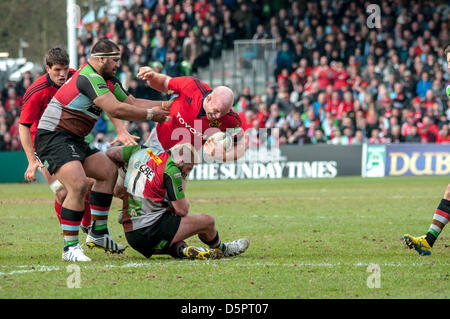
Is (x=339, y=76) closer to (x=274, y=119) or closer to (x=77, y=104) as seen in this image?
(x=274, y=119)

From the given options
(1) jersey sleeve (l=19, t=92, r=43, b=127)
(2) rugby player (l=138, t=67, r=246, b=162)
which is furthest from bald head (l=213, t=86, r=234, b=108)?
(1) jersey sleeve (l=19, t=92, r=43, b=127)

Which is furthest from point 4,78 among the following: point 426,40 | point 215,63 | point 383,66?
point 426,40

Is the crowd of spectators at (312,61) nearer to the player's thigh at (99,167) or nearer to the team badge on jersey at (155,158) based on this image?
the player's thigh at (99,167)

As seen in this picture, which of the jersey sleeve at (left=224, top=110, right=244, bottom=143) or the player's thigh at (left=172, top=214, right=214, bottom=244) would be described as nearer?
the player's thigh at (left=172, top=214, right=214, bottom=244)

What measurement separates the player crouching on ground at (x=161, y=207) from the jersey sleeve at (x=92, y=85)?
77 cm

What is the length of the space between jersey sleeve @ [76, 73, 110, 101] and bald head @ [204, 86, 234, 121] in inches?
43.3

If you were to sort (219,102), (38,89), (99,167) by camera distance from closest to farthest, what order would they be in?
(219,102), (99,167), (38,89)

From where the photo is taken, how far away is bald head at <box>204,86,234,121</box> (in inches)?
288

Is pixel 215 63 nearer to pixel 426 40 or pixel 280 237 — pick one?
pixel 426 40

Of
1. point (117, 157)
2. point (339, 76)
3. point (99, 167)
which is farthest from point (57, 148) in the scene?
point (339, 76)

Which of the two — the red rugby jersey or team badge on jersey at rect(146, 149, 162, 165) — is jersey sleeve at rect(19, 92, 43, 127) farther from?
team badge on jersey at rect(146, 149, 162, 165)

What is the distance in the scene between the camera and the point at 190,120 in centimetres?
795

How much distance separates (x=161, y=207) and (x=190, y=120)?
4.13 feet

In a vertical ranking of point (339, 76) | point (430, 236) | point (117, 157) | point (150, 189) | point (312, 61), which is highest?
point (312, 61)
